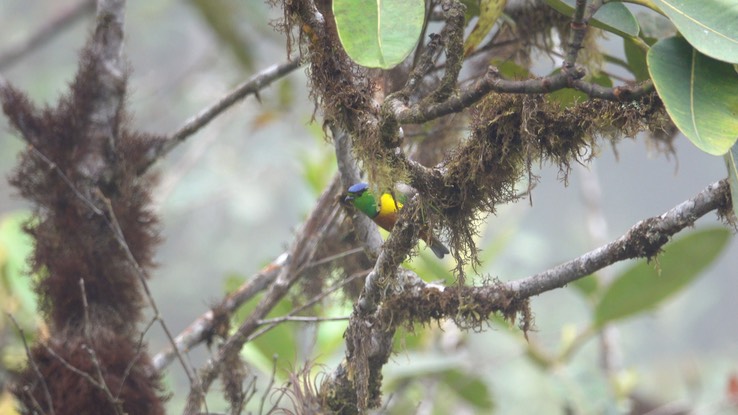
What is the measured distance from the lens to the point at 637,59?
179 cm

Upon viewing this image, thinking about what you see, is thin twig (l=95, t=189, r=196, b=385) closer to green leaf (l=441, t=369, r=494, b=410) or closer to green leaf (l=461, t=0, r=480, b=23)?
green leaf (l=461, t=0, r=480, b=23)

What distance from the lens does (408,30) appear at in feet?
3.97

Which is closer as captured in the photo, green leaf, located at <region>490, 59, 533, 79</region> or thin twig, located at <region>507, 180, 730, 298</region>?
thin twig, located at <region>507, 180, 730, 298</region>

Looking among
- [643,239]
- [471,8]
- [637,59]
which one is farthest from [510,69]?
[643,239]

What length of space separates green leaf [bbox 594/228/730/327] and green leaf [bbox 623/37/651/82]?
85 centimetres

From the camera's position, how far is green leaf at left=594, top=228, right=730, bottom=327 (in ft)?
8.41

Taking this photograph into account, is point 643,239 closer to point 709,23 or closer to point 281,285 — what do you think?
point 709,23

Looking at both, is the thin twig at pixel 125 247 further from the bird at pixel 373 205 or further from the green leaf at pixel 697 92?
the green leaf at pixel 697 92

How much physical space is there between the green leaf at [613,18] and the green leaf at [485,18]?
174 millimetres

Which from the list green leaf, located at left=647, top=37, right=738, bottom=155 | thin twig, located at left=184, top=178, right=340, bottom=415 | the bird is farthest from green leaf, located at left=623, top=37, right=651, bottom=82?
thin twig, located at left=184, top=178, right=340, bottom=415

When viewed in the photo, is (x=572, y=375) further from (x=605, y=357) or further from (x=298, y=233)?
(x=298, y=233)

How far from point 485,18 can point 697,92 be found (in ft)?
1.90

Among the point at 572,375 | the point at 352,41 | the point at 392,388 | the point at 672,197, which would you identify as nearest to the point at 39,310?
the point at 352,41

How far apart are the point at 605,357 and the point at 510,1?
2736 mm
